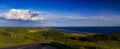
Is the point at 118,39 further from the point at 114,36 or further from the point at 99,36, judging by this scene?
the point at 99,36

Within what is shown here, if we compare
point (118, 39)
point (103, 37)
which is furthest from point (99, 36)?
point (118, 39)

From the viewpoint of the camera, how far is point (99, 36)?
10712 centimetres

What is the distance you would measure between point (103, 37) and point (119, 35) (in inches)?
258

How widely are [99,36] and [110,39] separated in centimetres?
856

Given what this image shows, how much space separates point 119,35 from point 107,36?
5.06 metres

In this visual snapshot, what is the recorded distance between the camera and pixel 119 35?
103m

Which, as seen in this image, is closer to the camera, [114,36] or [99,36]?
[114,36]

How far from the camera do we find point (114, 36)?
100688 millimetres

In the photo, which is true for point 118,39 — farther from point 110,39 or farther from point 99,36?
point 99,36

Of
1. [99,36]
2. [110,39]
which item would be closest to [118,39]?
[110,39]

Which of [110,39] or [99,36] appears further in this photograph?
[99,36]

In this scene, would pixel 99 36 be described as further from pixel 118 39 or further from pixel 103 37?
pixel 118 39

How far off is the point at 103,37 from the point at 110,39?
5430 millimetres

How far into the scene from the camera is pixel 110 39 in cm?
9919
